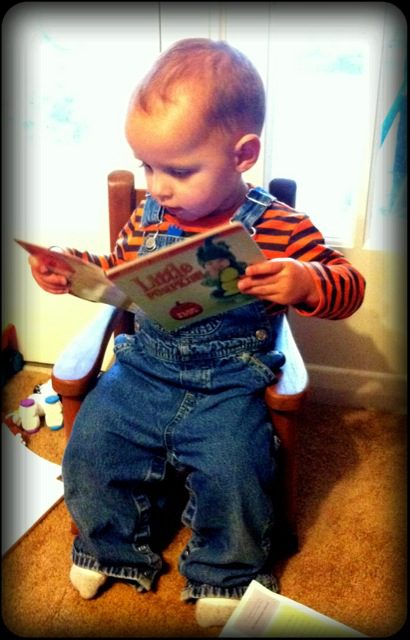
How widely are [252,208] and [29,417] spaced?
2.25ft

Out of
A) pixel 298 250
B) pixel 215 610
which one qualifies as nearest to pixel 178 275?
pixel 298 250

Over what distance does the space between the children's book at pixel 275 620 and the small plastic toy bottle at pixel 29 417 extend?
606 mm

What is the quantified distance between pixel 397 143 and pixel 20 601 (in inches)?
40.7

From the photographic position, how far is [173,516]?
44.2 inches

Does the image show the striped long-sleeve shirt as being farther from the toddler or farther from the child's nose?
the child's nose

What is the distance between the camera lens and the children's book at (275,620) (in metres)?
0.87

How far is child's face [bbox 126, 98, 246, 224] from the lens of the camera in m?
0.79

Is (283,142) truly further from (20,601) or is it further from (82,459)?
(20,601)

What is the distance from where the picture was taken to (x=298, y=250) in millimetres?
918

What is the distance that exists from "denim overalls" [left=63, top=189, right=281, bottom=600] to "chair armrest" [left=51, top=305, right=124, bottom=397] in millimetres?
39

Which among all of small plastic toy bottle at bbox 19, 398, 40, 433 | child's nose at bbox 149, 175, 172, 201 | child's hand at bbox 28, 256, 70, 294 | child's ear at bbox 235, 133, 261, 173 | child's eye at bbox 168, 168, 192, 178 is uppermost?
child's ear at bbox 235, 133, 261, 173

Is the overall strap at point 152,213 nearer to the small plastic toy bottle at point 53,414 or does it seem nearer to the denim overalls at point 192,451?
the denim overalls at point 192,451

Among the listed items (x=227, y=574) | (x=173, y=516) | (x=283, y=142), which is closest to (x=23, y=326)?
(x=173, y=516)

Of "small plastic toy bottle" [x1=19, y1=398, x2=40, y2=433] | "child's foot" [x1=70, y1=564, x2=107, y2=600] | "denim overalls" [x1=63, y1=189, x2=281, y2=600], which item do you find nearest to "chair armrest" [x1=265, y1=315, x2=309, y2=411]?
"denim overalls" [x1=63, y1=189, x2=281, y2=600]
